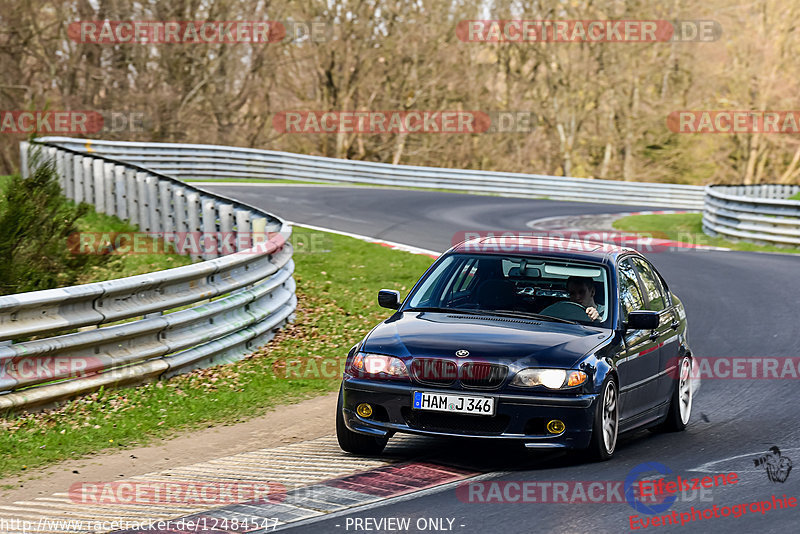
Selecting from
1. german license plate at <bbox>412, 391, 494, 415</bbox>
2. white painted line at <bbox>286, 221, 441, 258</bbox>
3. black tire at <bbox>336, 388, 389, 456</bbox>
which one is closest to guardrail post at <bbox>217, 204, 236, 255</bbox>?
white painted line at <bbox>286, 221, 441, 258</bbox>

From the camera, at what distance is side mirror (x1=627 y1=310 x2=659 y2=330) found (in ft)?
24.5

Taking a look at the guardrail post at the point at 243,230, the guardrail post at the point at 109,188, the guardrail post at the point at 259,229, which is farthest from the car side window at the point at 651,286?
the guardrail post at the point at 109,188

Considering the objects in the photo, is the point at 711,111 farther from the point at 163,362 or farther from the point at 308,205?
the point at 163,362

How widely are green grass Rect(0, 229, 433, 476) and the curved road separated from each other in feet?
7.26

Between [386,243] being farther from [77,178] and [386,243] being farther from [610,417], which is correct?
[610,417]

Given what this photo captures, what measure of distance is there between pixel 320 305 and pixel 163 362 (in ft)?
14.5

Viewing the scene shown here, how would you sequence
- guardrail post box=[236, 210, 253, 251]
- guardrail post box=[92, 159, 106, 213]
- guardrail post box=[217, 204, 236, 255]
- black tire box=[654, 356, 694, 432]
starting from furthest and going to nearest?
guardrail post box=[92, 159, 106, 213]
guardrail post box=[217, 204, 236, 255]
guardrail post box=[236, 210, 253, 251]
black tire box=[654, 356, 694, 432]

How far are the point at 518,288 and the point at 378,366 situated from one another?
1530mm

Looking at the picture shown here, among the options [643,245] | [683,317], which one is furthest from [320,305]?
[643,245]

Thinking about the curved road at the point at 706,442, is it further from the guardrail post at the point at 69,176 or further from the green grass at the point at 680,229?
the guardrail post at the point at 69,176

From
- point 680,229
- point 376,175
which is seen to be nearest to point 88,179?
point 680,229

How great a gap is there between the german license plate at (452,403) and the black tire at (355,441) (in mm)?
522

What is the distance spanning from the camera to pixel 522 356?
674cm

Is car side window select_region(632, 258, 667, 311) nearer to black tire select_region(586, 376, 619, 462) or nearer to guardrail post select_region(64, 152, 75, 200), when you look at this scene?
black tire select_region(586, 376, 619, 462)
